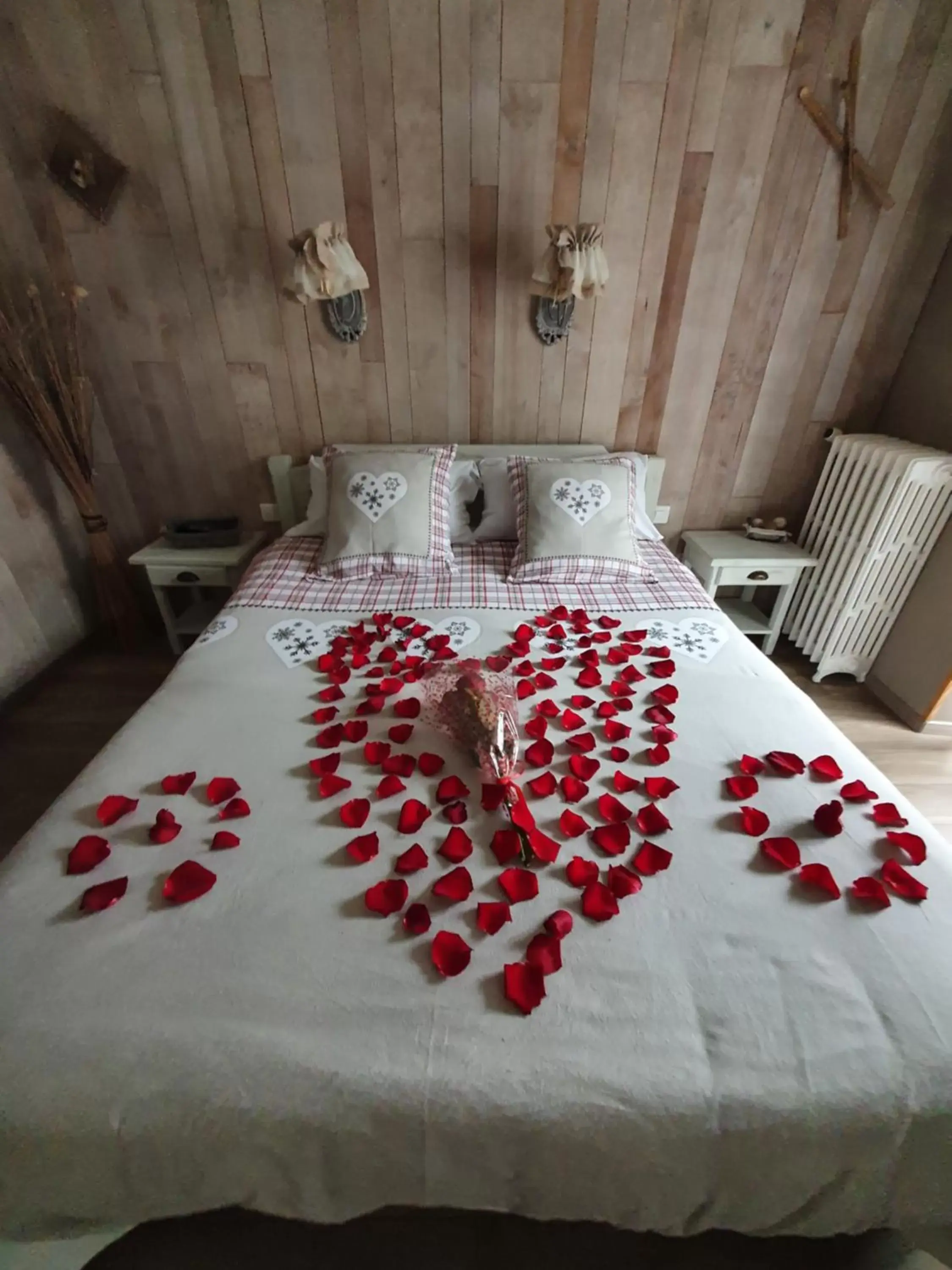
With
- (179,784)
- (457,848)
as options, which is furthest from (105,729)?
(457,848)

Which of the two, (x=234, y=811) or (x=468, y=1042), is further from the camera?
(x=234, y=811)

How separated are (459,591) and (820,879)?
129cm

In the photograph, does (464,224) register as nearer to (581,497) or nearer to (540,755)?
(581,497)

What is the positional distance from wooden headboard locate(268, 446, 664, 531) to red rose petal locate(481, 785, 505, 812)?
154 centimetres

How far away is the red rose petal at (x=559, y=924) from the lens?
903 millimetres

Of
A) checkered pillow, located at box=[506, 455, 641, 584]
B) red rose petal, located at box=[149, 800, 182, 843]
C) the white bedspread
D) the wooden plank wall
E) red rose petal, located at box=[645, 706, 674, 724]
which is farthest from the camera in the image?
checkered pillow, located at box=[506, 455, 641, 584]

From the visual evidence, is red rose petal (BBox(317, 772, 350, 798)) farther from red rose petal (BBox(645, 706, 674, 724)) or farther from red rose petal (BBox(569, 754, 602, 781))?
red rose petal (BBox(645, 706, 674, 724))

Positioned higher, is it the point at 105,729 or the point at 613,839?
the point at 613,839

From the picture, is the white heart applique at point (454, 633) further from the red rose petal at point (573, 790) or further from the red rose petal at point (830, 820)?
the red rose petal at point (830, 820)

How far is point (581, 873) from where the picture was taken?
99 cm

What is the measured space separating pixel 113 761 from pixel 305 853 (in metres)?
0.53

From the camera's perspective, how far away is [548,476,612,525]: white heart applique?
200cm


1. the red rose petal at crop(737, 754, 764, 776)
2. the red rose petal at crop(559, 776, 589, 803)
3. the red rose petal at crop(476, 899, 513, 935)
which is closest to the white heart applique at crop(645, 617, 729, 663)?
the red rose petal at crop(737, 754, 764, 776)

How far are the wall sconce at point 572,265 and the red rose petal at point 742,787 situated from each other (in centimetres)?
163
